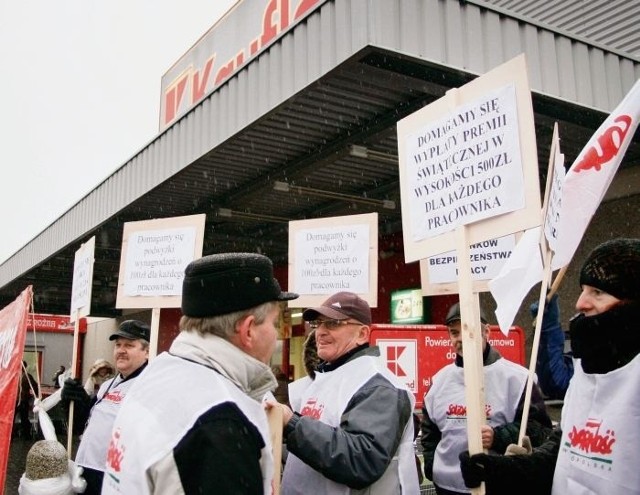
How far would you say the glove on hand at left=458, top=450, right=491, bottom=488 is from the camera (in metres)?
2.46

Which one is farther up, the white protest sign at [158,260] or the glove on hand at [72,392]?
the white protest sign at [158,260]

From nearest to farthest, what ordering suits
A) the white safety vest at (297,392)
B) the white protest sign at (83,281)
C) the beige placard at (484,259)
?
the white safety vest at (297,392) → the beige placard at (484,259) → the white protest sign at (83,281)

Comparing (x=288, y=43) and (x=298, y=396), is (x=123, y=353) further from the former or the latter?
(x=288, y=43)

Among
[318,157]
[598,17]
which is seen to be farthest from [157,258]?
[598,17]

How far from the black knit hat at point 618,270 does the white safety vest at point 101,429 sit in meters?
3.04

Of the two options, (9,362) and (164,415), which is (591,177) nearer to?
(164,415)

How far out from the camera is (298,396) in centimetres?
353

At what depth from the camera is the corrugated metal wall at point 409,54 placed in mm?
5145

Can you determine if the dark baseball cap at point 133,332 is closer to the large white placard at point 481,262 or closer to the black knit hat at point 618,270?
the large white placard at point 481,262

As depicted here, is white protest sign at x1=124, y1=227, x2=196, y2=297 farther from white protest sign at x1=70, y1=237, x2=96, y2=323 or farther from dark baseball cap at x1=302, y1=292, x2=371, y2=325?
dark baseball cap at x1=302, y1=292, x2=371, y2=325

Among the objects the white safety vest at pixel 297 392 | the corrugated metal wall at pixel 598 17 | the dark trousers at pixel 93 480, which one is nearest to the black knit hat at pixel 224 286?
the white safety vest at pixel 297 392

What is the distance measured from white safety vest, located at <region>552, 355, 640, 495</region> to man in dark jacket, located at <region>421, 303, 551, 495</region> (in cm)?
144

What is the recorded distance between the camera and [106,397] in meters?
4.39

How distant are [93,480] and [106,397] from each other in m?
0.54
